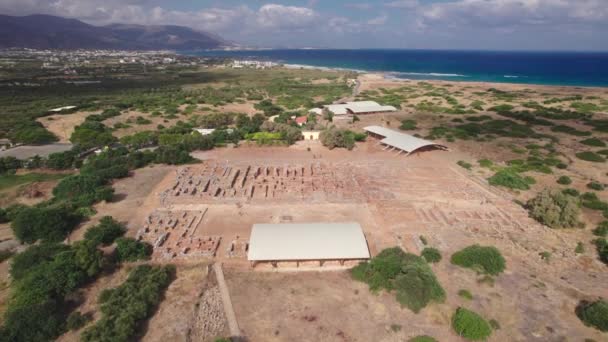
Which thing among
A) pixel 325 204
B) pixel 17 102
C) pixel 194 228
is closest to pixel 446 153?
pixel 325 204

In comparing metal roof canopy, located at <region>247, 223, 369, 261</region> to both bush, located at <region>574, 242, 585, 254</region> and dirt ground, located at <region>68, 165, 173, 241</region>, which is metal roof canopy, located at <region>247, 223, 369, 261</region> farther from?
bush, located at <region>574, 242, 585, 254</region>

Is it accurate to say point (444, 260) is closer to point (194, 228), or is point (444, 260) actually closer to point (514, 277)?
point (514, 277)

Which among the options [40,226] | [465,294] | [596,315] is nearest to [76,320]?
[40,226]

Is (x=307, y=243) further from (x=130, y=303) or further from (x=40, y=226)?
(x=40, y=226)

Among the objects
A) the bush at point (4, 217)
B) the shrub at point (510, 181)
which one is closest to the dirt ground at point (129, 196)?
the bush at point (4, 217)

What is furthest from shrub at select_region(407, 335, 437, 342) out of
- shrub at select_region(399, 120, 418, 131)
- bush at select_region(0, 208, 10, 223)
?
shrub at select_region(399, 120, 418, 131)
